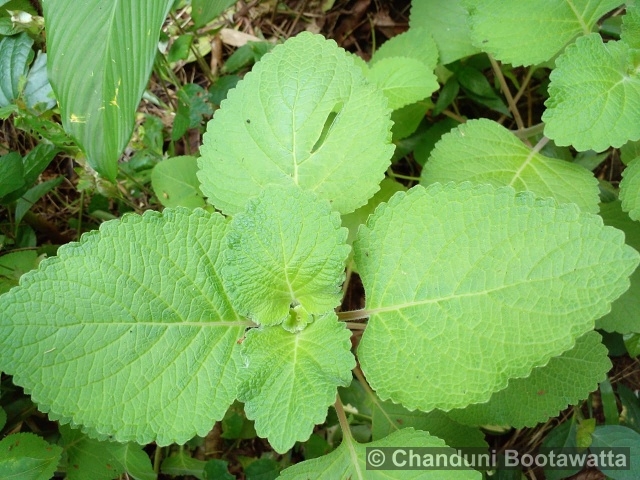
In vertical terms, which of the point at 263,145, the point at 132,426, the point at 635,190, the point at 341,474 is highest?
the point at 263,145

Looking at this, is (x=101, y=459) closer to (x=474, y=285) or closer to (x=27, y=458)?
(x=27, y=458)

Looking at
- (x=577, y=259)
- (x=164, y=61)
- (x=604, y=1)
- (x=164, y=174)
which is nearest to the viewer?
(x=577, y=259)

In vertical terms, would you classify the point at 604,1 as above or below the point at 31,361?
above

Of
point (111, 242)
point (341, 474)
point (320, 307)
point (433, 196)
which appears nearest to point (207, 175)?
point (111, 242)

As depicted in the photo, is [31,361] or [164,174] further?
[164,174]

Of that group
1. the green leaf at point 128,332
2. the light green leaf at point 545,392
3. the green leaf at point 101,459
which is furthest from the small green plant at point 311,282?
the green leaf at point 101,459

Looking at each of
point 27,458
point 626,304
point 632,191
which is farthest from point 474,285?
point 27,458

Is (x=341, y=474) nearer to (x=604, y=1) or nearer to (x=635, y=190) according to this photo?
(x=635, y=190)
